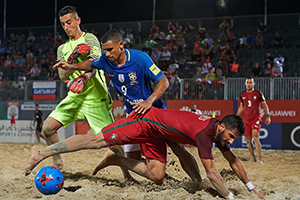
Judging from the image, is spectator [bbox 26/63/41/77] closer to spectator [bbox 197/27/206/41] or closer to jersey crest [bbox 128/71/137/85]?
spectator [bbox 197/27/206/41]

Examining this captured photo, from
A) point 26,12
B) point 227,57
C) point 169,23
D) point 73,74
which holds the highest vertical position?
point 26,12

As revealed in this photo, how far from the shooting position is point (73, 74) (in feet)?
18.1

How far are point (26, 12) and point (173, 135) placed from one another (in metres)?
22.8

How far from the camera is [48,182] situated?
13.4 feet

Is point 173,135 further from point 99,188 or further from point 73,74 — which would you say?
point 73,74

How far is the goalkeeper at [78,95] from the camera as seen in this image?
5.27 meters

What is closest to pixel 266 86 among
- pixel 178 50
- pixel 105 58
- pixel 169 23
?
pixel 178 50

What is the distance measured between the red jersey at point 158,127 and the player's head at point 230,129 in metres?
0.13

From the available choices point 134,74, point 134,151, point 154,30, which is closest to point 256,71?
point 154,30

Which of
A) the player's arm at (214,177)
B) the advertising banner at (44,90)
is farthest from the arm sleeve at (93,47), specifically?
the advertising banner at (44,90)

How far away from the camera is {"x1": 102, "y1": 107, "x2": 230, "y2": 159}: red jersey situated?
4156 millimetres

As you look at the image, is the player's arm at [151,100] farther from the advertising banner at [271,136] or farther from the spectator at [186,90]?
Answer: the advertising banner at [271,136]

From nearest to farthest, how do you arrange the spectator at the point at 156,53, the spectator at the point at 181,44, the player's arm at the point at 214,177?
the player's arm at the point at 214,177
the spectator at the point at 156,53
the spectator at the point at 181,44

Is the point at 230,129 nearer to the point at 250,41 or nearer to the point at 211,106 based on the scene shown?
the point at 211,106
